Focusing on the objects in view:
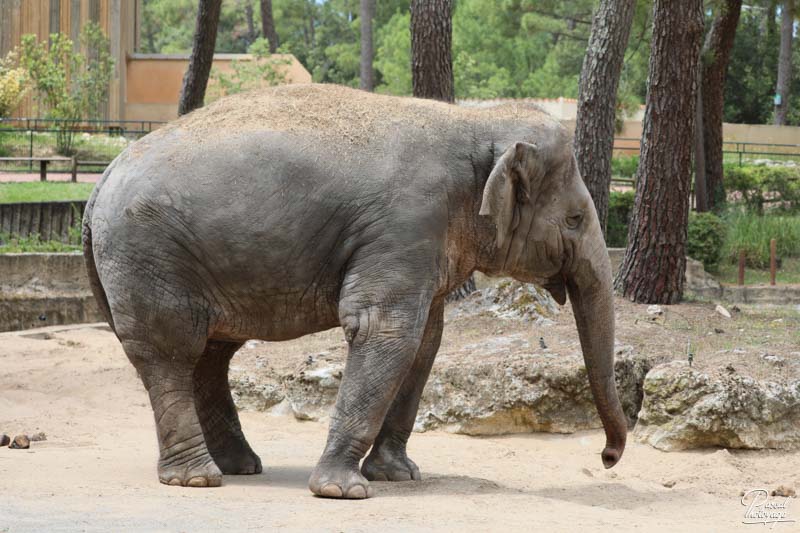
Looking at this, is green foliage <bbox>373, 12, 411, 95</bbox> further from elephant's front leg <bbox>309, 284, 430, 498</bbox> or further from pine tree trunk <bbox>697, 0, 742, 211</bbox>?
elephant's front leg <bbox>309, 284, 430, 498</bbox>

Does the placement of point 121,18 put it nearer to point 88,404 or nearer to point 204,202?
point 88,404

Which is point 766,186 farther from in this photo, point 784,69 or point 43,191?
point 784,69

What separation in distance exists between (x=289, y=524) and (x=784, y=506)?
3.05m

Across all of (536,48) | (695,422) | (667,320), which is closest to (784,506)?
(695,422)

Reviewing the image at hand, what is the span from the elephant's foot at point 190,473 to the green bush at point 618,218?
1531 centimetres

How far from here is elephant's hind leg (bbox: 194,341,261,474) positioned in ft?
24.7

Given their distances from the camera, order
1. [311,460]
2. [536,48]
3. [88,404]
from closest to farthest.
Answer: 1. [311,460]
2. [88,404]
3. [536,48]

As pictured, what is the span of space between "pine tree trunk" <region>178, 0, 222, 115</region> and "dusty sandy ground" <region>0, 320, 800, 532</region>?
5.56 m

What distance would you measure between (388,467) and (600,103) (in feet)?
26.9

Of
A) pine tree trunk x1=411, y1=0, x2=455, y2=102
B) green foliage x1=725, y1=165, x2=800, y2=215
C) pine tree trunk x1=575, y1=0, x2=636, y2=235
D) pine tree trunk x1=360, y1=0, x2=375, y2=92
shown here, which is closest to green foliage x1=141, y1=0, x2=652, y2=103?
pine tree trunk x1=360, y1=0, x2=375, y2=92

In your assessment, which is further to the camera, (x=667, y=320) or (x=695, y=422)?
(x=667, y=320)

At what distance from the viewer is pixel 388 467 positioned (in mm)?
7422

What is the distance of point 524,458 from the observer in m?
8.77

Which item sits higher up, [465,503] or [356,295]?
[356,295]
